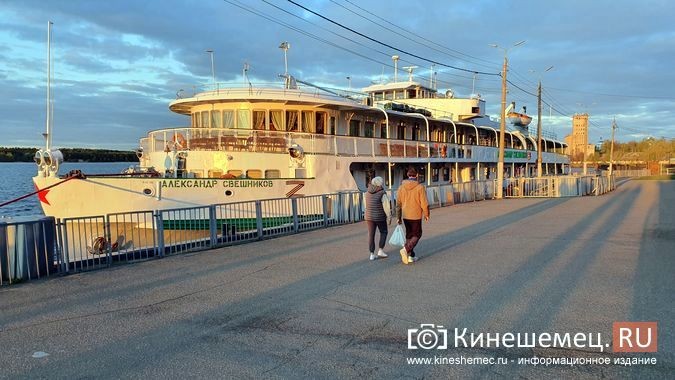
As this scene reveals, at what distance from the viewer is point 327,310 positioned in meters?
5.82

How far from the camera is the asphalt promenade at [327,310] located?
13.9 ft

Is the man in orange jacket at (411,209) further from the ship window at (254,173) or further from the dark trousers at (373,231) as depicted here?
the ship window at (254,173)

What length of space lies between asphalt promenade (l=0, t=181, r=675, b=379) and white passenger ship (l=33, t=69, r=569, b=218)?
5.18 m

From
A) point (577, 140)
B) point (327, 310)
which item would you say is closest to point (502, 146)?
point (327, 310)

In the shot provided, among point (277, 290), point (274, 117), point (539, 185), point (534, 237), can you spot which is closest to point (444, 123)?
point (539, 185)

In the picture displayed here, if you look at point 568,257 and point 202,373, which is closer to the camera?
point 202,373

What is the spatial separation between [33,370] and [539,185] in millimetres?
29273

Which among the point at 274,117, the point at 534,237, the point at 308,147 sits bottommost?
the point at 534,237

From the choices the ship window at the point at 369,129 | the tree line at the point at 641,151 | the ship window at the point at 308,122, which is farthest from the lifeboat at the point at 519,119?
the tree line at the point at 641,151

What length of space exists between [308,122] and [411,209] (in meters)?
11.7

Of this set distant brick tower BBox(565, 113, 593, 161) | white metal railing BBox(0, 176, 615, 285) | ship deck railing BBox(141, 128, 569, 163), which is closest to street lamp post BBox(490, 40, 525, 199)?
white metal railing BBox(0, 176, 615, 285)

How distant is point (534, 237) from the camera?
1155 centimetres

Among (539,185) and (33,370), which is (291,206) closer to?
Answer: (33,370)

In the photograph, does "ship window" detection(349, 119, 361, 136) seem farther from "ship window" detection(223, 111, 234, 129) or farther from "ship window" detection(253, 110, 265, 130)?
"ship window" detection(223, 111, 234, 129)
